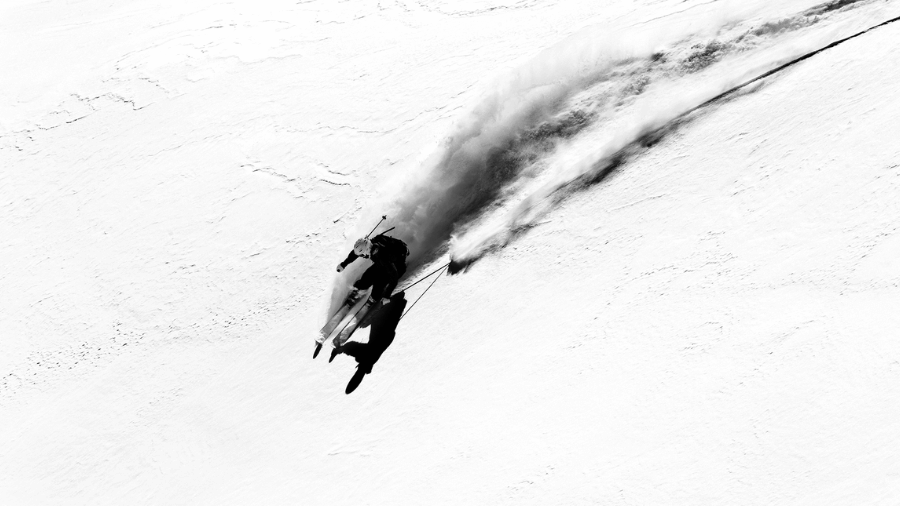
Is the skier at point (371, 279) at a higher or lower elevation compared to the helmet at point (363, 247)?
lower

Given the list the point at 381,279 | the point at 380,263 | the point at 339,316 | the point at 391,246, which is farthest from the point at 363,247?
the point at 339,316

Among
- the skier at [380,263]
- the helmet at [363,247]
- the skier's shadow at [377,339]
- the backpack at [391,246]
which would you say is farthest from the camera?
the skier's shadow at [377,339]

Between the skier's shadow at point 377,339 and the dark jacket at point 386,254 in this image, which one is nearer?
the dark jacket at point 386,254

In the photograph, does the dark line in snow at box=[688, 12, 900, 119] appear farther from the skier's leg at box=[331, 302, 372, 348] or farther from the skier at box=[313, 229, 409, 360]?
the skier's leg at box=[331, 302, 372, 348]

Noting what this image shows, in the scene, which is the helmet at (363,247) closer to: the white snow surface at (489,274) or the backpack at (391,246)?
the backpack at (391,246)

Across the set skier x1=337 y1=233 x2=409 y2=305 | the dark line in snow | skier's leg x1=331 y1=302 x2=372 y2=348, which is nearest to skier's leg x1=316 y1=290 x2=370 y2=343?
skier's leg x1=331 y1=302 x2=372 y2=348

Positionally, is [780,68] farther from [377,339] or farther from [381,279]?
[377,339]

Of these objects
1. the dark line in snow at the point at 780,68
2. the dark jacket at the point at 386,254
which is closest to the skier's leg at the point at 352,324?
the dark jacket at the point at 386,254
